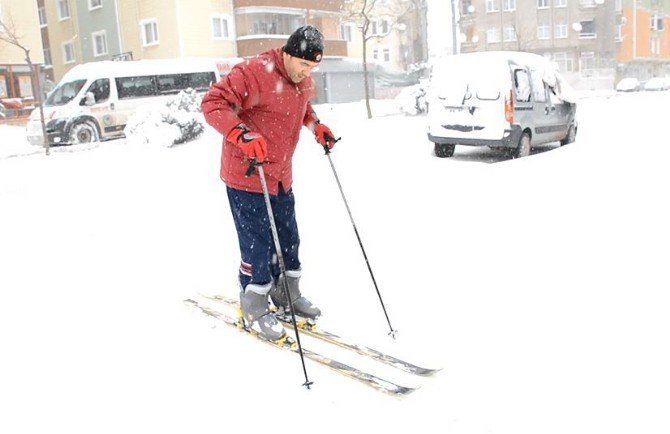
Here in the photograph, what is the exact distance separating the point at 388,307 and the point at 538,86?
8.98 metres

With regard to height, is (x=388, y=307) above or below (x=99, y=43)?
below

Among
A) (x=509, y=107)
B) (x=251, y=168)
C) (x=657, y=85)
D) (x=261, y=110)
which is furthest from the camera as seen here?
(x=657, y=85)

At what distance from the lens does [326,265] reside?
18.2 ft

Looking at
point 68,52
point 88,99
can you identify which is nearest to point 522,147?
point 88,99

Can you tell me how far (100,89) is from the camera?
19766mm

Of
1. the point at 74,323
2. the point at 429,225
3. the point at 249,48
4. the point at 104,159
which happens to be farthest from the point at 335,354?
the point at 249,48

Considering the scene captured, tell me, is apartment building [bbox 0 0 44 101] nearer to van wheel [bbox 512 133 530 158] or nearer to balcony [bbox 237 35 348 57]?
balcony [bbox 237 35 348 57]

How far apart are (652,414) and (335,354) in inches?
65.2

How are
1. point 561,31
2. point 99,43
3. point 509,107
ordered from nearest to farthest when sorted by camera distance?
point 509,107 < point 99,43 < point 561,31

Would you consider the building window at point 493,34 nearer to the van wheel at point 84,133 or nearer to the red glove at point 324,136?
the van wheel at point 84,133

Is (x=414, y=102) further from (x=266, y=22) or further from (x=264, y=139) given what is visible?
(x=264, y=139)

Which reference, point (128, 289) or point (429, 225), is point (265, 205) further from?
point (429, 225)

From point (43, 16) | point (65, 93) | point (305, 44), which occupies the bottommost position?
point (305, 44)

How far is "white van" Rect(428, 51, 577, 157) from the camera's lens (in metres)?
11.0
